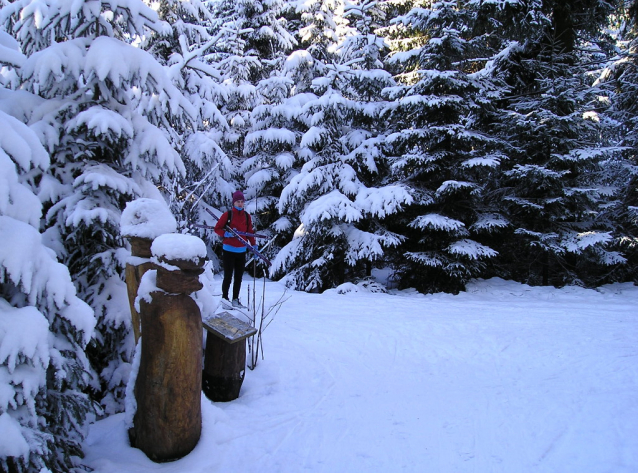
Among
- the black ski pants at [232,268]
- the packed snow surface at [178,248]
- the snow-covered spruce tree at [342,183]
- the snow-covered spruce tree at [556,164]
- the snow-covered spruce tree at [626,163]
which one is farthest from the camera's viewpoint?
the snow-covered spruce tree at [626,163]

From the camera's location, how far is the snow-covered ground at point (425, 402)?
9.43 ft

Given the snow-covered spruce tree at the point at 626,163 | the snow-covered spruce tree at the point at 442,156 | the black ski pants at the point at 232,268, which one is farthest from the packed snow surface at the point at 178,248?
the snow-covered spruce tree at the point at 626,163

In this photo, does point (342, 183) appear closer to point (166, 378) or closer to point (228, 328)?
point (228, 328)

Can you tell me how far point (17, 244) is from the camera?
2.00m

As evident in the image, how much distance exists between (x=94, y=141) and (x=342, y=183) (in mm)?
7123

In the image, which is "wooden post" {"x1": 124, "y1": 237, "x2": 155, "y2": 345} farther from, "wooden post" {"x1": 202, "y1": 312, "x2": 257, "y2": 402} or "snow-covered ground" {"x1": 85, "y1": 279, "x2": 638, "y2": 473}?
"snow-covered ground" {"x1": 85, "y1": 279, "x2": 638, "y2": 473}

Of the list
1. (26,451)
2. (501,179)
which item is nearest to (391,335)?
(26,451)

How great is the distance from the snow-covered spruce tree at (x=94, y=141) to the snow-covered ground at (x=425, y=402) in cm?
92

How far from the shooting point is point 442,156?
963 cm

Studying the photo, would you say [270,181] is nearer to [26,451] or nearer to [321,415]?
[321,415]

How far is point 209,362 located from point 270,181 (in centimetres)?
970

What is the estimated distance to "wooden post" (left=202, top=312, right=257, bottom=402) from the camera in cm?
371

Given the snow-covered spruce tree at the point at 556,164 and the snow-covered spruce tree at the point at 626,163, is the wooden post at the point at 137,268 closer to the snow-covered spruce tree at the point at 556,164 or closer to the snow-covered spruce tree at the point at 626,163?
the snow-covered spruce tree at the point at 556,164

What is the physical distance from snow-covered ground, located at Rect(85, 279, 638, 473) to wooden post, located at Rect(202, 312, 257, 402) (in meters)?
0.16
